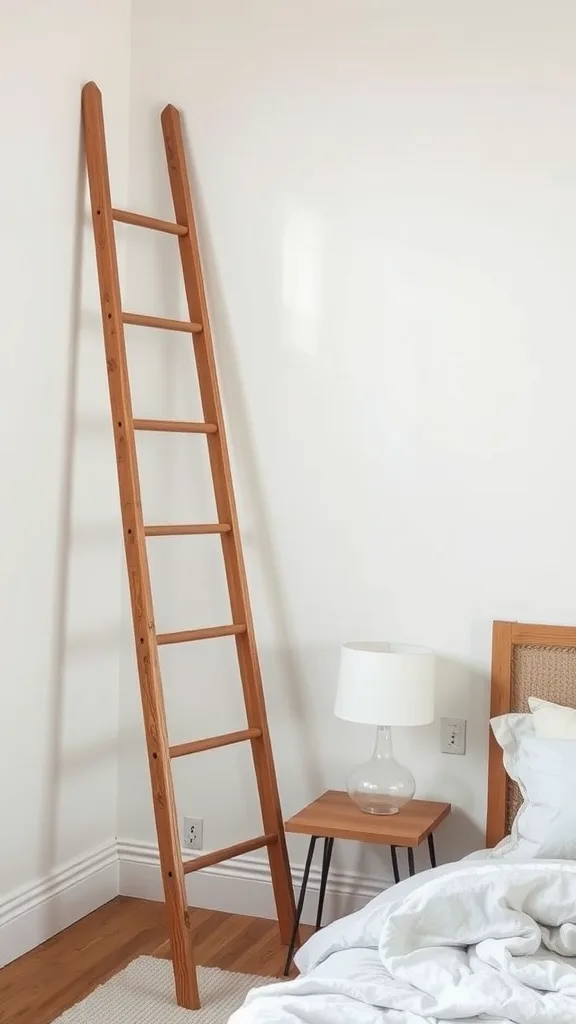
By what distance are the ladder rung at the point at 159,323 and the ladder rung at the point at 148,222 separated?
273 mm

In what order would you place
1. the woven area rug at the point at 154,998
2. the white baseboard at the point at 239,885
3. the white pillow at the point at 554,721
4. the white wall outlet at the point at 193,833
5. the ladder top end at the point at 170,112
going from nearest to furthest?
the woven area rug at the point at 154,998 → the white pillow at the point at 554,721 → the white baseboard at the point at 239,885 → the ladder top end at the point at 170,112 → the white wall outlet at the point at 193,833

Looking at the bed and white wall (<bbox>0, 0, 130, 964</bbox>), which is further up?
white wall (<bbox>0, 0, 130, 964</bbox>)

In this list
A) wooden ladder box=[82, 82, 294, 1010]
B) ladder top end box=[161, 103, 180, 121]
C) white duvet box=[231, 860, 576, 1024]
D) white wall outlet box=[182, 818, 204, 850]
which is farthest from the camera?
white wall outlet box=[182, 818, 204, 850]

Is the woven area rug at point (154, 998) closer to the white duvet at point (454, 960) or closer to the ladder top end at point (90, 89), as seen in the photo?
the white duvet at point (454, 960)

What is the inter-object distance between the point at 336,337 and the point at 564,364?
69 centimetres

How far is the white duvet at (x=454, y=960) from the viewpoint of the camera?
191 centimetres

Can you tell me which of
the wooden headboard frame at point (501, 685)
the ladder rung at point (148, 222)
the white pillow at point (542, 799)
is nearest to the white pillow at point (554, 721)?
the white pillow at point (542, 799)

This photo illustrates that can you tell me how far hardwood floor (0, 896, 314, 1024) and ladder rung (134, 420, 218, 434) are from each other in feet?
4.96

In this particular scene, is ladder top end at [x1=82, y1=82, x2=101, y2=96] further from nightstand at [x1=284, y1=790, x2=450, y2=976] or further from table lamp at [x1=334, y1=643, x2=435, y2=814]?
nightstand at [x1=284, y1=790, x2=450, y2=976]

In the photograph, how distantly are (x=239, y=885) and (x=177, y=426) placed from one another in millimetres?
1462

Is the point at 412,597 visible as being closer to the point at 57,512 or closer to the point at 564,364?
the point at 564,364

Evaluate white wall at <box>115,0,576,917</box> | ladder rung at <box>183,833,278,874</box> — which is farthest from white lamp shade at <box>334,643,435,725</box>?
ladder rung at <box>183,833,278,874</box>

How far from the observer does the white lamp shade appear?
2.99 meters

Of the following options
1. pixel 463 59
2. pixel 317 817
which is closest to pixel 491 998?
pixel 317 817
